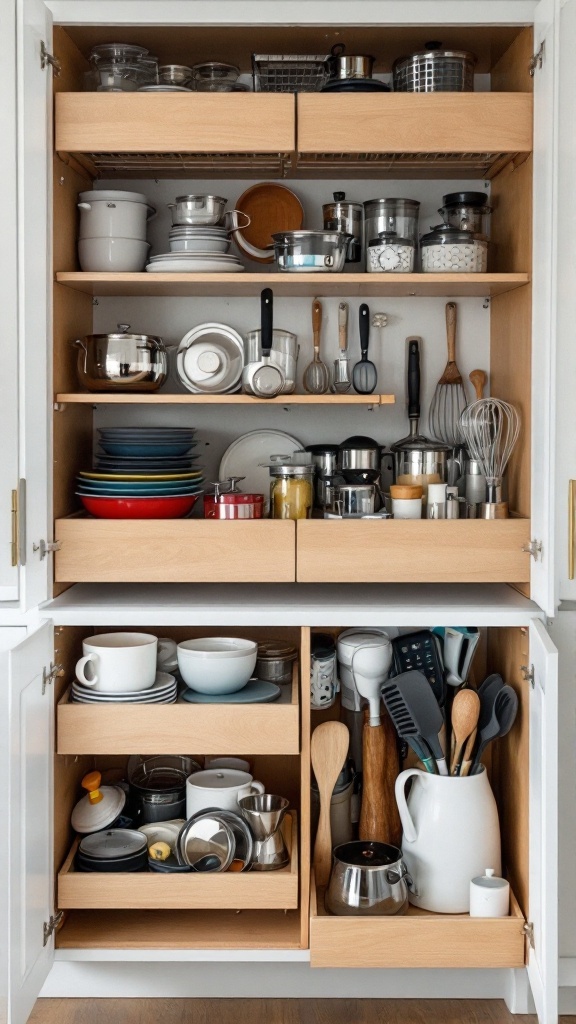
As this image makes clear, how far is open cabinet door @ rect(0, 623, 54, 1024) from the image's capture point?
69.4 inches

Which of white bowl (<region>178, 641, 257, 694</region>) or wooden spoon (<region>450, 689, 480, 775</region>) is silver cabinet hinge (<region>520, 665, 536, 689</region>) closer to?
wooden spoon (<region>450, 689, 480, 775</region>)

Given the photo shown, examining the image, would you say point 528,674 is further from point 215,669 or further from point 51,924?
point 51,924

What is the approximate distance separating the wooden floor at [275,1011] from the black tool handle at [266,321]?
140cm

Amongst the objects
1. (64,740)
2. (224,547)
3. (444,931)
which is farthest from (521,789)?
(64,740)

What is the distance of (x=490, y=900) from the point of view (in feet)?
6.77

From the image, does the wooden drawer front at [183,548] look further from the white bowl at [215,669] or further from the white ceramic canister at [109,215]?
the white ceramic canister at [109,215]

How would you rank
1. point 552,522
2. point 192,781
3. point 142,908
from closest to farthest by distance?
point 552,522 → point 142,908 → point 192,781

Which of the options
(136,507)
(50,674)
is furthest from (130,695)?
(136,507)

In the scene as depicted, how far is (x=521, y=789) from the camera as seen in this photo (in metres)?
2.15

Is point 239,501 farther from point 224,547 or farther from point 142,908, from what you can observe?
point 142,908

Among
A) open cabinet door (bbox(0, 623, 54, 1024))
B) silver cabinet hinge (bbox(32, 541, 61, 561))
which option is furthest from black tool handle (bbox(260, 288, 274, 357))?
open cabinet door (bbox(0, 623, 54, 1024))

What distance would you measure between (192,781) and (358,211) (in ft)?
4.37

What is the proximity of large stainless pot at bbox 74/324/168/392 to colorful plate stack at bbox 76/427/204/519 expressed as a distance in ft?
0.35

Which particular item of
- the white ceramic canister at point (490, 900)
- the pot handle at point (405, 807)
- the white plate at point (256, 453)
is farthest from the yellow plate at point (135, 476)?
the white ceramic canister at point (490, 900)
